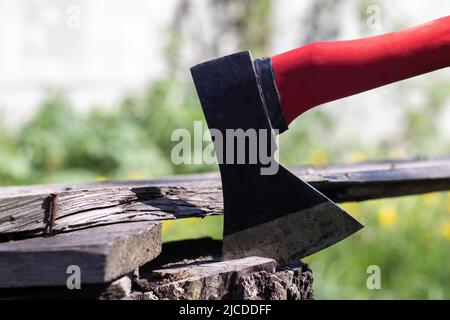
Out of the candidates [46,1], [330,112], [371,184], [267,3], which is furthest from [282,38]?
[371,184]

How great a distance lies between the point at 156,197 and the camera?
6.02 feet

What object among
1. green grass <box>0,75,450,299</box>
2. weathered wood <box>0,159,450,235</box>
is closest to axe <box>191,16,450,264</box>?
weathered wood <box>0,159,450,235</box>

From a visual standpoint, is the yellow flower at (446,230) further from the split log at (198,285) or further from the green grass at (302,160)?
the split log at (198,285)

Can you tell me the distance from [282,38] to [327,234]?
3878 millimetres

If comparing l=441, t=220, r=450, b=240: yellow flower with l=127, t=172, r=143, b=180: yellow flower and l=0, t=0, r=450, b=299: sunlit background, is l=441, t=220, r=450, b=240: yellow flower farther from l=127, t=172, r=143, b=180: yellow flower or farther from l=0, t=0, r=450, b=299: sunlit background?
l=127, t=172, r=143, b=180: yellow flower

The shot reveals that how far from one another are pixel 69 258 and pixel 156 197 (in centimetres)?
39

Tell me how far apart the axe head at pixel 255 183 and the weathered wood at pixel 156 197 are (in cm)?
14

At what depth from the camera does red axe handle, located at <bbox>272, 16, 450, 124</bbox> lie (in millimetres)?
1795

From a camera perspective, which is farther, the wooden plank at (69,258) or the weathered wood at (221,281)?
the weathered wood at (221,281)

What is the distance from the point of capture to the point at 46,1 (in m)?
5.02

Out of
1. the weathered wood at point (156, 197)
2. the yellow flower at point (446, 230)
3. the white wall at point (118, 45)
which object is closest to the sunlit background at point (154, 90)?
the white wall at point (118, 45)

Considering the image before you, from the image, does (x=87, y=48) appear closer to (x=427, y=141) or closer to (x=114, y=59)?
(x=114, y=59)

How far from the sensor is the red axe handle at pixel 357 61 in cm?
179

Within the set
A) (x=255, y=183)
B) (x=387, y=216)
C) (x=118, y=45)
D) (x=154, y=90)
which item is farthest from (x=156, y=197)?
(x=118, y=45)
